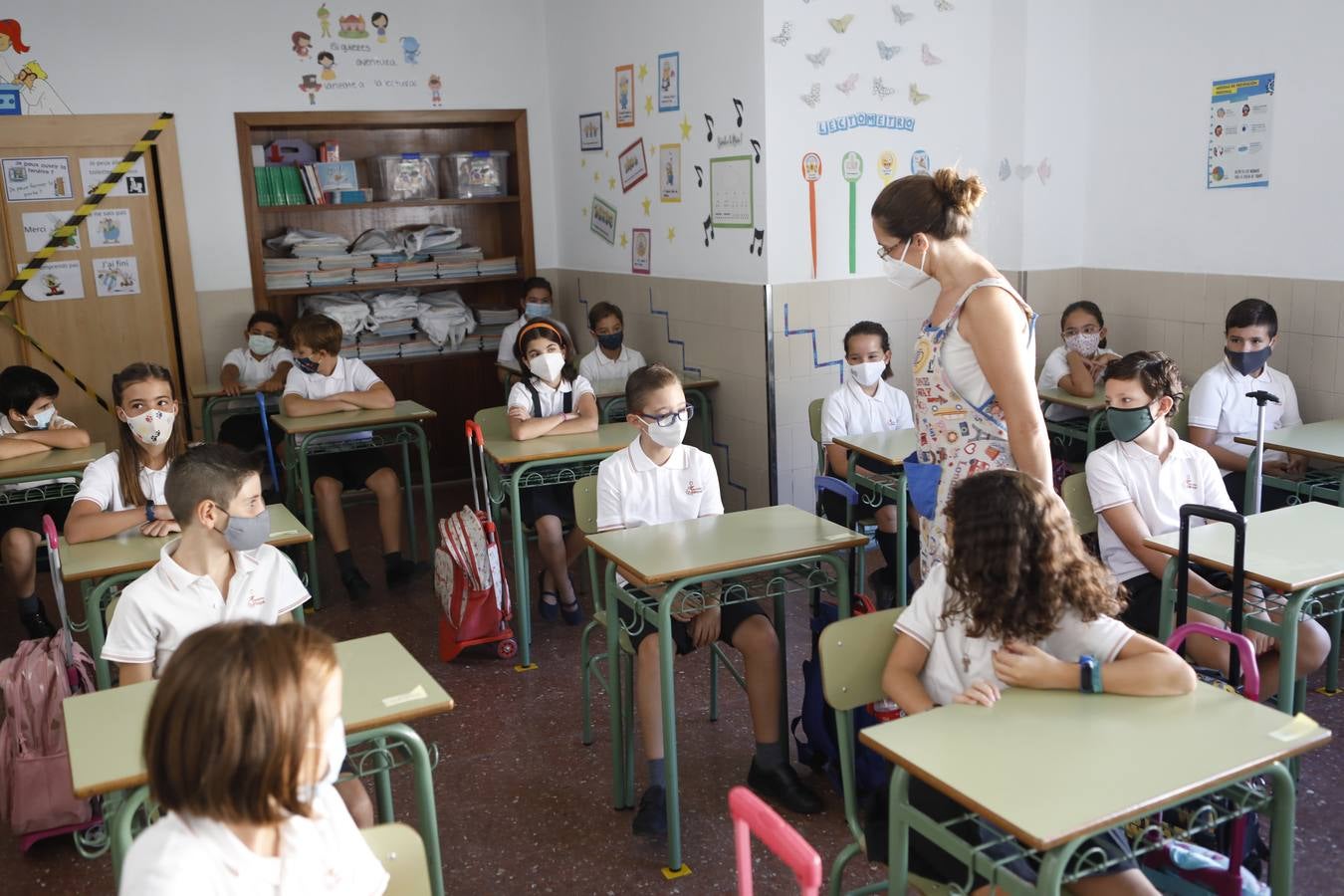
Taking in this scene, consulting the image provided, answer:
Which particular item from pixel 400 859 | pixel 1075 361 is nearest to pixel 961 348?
pixel 400 859

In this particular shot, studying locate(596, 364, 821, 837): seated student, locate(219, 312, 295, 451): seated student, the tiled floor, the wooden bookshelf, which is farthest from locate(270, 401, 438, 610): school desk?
locate(596, 364, 821, 837): seated student

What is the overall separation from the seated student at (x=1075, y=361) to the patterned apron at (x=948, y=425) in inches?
100

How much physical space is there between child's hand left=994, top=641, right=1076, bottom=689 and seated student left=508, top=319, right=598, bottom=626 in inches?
102

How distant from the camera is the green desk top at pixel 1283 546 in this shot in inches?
98.7

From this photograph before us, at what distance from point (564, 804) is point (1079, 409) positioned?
123 inches

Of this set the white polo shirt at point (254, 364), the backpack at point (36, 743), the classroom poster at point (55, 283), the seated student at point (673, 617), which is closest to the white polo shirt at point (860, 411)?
the seated student at point (673, 617)

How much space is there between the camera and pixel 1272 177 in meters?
4.45

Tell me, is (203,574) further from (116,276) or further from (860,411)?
(116,276)

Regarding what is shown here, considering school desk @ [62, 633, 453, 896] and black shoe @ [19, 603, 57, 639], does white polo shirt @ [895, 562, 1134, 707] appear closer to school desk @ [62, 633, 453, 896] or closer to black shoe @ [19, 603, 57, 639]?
school desk @ [62, 633, 453, 896]

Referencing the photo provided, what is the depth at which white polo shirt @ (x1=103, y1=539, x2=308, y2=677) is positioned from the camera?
235 cm

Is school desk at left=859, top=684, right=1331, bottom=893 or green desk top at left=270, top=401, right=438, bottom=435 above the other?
green desk top at left=270, top=401, right=438, bottom=435

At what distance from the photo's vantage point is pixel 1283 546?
271 cm

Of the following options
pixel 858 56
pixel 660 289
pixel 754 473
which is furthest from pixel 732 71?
pixel 754 473

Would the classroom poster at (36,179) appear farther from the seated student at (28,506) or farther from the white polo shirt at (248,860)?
the white polo shirt at (248,860)
